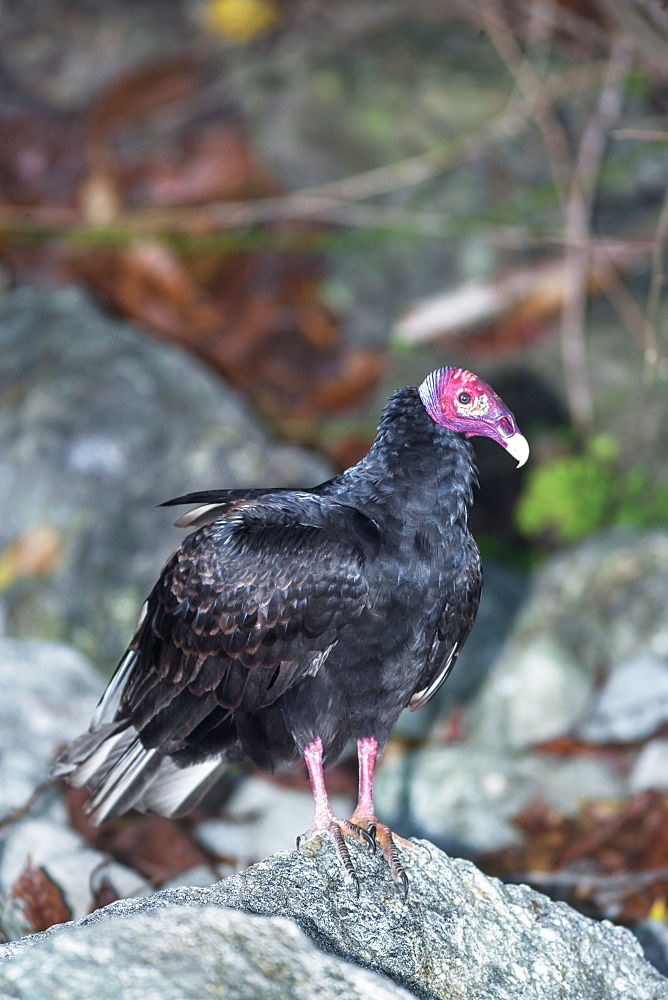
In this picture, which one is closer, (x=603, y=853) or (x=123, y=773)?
(x=123, y=773)

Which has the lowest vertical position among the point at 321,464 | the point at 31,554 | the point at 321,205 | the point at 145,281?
the point at 31,554

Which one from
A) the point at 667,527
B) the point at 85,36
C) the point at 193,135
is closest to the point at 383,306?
the point at 193,135

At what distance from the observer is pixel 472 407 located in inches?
130

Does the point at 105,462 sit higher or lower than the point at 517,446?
higher

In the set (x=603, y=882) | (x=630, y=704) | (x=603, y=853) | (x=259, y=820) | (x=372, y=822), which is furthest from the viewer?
(x=630, y=704)

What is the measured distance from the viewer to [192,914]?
231cm

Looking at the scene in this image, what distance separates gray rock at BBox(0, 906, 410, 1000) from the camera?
2059 millimetres

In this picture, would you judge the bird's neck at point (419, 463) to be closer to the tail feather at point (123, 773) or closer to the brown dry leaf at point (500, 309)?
the tail feather at point (123, 773)

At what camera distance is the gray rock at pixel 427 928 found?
272cm

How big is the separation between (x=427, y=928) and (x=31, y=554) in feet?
14.1

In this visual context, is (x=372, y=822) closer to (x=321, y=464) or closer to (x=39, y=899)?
(x=39, y=899)

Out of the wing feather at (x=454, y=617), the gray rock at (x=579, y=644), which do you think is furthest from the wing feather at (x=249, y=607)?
the gray rock at (x=579, y=644)

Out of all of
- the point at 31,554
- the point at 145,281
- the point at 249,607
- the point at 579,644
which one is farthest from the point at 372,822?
the point at 145,281

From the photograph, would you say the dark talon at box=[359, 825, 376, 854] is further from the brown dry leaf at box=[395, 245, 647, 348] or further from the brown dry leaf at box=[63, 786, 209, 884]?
the brown dry leaf at box=[395, 245, 647, 348]
